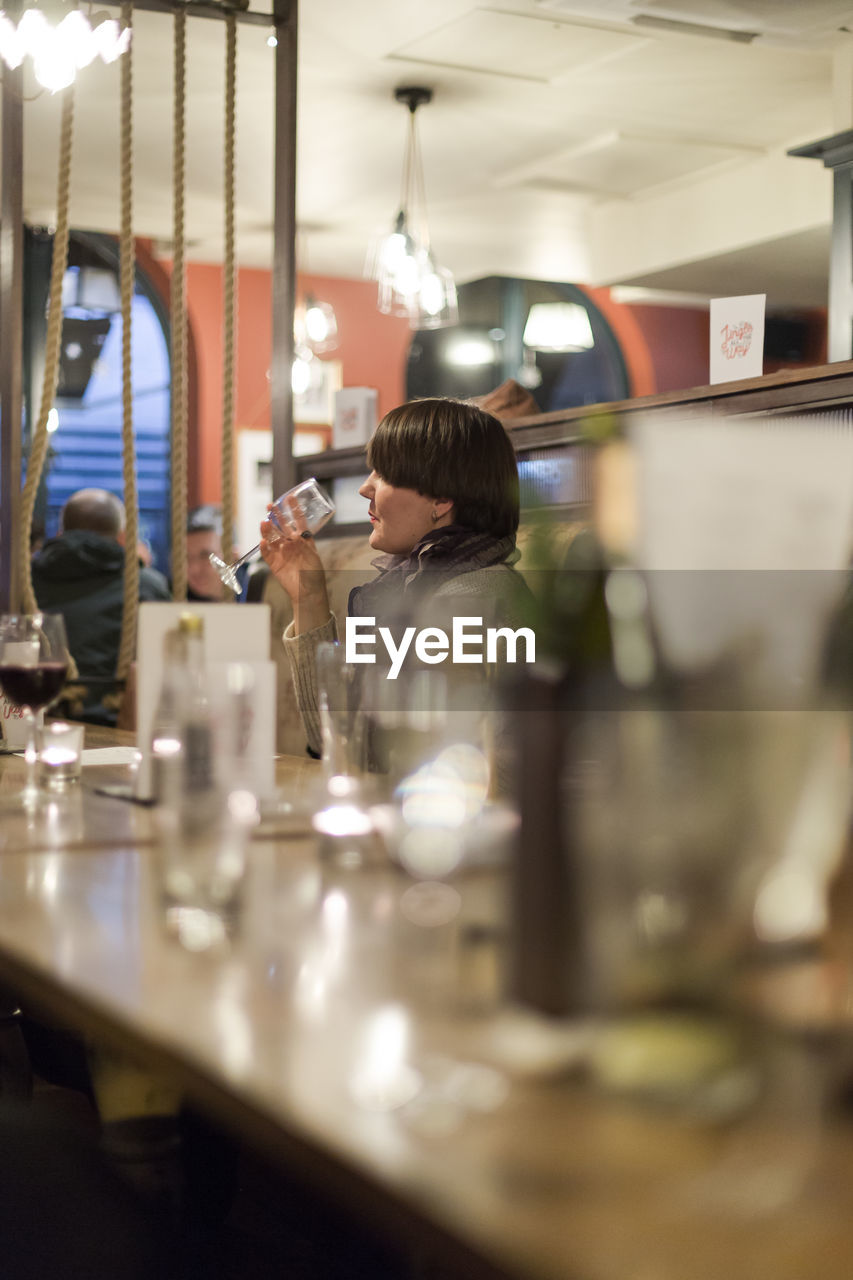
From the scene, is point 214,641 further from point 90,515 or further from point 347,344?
point 347,344

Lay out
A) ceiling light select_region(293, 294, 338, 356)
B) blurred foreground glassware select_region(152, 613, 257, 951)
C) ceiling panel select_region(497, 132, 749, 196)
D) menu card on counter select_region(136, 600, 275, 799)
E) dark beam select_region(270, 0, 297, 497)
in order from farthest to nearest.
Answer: ceiling light select_region(293, 294, 338, 356) < ceiling panel select_region(497, 132, 749, 196) < dark beam select_region(270, 0, 297, 497) < menu card on counter select_region(136, 600, 275, 799) < blurred foreground glassware select_region(152, 613, 257, 951)

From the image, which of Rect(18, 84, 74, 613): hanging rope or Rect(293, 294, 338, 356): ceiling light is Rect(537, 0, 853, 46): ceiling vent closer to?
Rect(18, 84, 74, 613): hanging rope

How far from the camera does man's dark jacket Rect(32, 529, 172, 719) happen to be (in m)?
4.36

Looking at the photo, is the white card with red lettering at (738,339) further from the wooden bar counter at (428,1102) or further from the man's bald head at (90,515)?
the man's bald head at (90,515)

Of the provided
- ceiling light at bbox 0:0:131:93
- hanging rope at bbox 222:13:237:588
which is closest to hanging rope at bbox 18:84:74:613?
ceiling light at bbox 0:0:131:93

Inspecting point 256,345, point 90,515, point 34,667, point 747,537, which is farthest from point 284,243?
point 256,345

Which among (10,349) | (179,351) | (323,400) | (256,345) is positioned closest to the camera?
(179,351)

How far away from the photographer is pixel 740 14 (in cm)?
397

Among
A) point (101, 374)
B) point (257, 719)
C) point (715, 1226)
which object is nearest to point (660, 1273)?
point (715, 1226)

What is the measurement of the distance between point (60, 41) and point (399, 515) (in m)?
1.21

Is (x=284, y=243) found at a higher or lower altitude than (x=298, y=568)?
higher

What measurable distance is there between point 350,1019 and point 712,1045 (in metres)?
0.17

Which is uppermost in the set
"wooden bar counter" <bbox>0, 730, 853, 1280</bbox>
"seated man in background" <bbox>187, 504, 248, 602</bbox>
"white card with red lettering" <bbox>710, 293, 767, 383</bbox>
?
"white card with red lettering" <bbox>710, 293, 767, 383</bbox>

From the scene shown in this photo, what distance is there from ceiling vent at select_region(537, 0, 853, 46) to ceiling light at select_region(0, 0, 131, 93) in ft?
5.04
